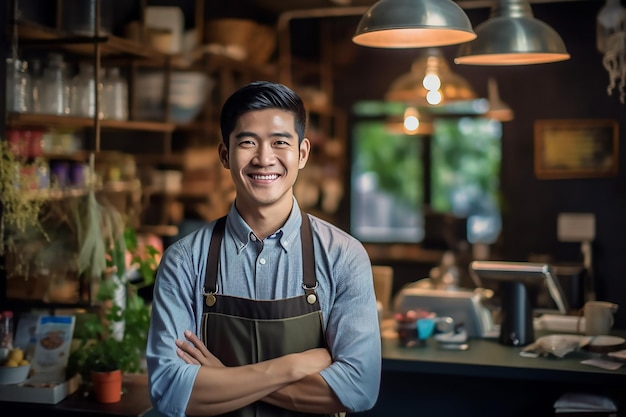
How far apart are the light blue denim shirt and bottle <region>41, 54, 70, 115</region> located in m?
2.06

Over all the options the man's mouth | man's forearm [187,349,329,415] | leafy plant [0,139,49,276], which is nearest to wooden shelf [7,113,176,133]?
leafy plant [0,139,49,276]

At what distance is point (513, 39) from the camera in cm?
349

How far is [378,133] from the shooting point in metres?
8.85

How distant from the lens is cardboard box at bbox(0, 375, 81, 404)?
335cm

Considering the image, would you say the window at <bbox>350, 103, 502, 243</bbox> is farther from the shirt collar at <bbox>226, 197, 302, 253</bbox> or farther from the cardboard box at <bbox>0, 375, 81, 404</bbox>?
the shirt collar at <bbox>226, 197, 302, 253</bbox>

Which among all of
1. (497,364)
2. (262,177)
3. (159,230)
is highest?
(262,177)

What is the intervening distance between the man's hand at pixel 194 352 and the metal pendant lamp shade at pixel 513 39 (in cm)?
184

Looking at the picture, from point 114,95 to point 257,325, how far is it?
2.61 metres

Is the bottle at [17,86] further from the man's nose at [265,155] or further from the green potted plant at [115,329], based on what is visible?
the man's nose at [265,155]

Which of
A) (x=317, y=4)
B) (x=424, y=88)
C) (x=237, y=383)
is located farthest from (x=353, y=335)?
(x=317, y=4)

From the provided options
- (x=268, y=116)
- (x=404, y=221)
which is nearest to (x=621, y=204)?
(x=404, y=221)

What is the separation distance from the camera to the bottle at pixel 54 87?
13.6ft

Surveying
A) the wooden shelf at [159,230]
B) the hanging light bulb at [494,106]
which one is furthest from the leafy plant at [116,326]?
the hanging light bulb at [494,106]

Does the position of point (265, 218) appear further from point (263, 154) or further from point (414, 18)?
point (414, 18)
